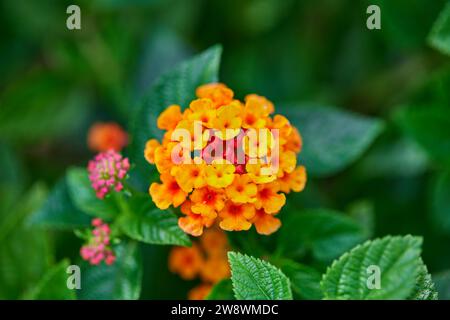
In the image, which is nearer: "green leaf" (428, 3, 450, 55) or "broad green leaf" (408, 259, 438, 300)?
"broad green leaf" (408, 259, 438, 300)

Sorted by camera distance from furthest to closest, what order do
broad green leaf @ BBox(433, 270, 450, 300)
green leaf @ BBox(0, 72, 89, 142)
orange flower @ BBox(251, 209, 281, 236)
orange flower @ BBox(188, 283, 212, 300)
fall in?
green leaf @ BBox(0, 72, 89, 142) → orange flower @ BBox(188, 283, 212, 300) → broad green leaf @ BBox(433, 270, 450, 300) → orange flower @ BBox(251, 209, 281, 236)

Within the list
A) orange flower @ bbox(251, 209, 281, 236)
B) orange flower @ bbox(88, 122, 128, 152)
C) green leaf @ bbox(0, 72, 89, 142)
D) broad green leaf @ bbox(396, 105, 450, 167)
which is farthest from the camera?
green leaf @ bbox(0, 72, 89, 142)

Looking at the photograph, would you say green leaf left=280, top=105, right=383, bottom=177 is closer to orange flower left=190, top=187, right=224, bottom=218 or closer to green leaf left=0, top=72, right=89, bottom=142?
orange flower left=190, top=187, right=224, bottom=218

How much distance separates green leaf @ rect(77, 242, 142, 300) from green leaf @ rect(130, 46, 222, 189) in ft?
0.55

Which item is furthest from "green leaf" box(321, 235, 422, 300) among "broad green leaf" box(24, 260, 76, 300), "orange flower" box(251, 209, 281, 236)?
"broad green leaf" box(24, 260, 76, 300)

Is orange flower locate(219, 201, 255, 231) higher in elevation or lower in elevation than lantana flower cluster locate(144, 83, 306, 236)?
lower

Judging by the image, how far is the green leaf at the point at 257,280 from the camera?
1.10 meters

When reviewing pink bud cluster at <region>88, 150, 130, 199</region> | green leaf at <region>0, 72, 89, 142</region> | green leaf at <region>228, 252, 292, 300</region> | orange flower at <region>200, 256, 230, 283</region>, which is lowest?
green leaf at <region>228, 252, 292, 300</region>

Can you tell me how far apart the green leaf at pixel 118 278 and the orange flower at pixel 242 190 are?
351 millimetres

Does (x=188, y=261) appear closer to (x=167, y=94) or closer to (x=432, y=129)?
(x=167, y=94)

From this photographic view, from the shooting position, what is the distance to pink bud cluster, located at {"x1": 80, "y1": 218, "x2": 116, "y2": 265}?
4.10ft

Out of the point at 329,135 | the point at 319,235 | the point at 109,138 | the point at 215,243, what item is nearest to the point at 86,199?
the point at 215,243

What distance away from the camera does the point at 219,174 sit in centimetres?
107
